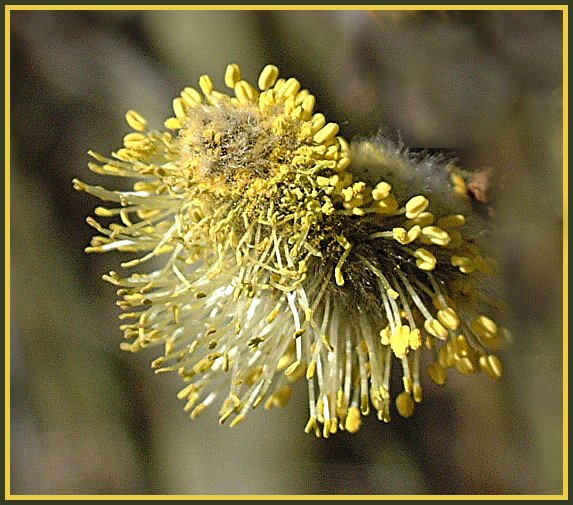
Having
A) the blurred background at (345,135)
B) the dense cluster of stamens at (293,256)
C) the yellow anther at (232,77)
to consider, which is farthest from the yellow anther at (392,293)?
the yellow anther at (232,77)

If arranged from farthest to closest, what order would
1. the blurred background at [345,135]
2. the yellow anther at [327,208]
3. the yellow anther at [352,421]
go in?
the blurred background at [345,135], the yellow anther at [352,421], the yellow anther at [327,208]

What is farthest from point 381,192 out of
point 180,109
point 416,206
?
point 180,109

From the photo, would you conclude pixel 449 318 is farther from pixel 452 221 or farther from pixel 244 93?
pixel 244 93

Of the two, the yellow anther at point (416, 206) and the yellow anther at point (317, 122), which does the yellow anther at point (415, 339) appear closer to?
the yellow anther at point (416, 206)

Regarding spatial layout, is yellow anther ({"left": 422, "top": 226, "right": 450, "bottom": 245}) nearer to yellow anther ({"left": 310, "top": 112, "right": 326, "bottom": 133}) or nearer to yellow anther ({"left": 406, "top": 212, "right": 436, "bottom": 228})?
yellow anther ({"left": 406, "top": 212, "right": 436, "bottom": 228})

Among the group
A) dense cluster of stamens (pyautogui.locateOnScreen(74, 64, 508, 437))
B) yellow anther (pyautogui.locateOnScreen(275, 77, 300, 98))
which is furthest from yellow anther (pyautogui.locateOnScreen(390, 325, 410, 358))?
yellow anther (pyautogui.locateOnScreen(275, 77, 300, 98))

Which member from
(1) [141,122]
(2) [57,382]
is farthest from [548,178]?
(2) [57,382]

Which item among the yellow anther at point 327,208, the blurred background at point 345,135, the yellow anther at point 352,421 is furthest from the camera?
the blurred background at point 345,135

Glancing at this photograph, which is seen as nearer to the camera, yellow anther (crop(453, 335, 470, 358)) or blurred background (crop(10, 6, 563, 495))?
yellow anther (crop(453, 335, 470, 358))
